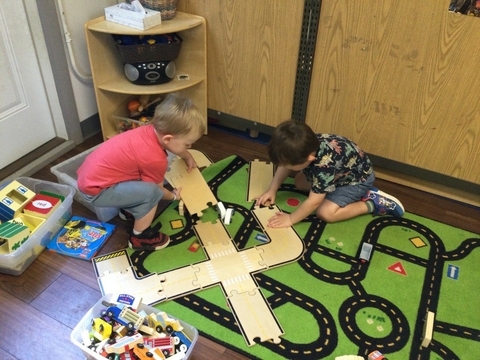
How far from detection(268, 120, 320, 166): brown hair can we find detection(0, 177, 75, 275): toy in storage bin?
0.78 meters

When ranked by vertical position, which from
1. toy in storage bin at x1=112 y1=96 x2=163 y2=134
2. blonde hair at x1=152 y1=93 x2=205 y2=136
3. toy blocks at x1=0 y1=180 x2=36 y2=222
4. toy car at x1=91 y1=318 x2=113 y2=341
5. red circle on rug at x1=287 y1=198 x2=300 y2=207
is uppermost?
blonde hair at x1=152 y1=93 x2=205 y2=136

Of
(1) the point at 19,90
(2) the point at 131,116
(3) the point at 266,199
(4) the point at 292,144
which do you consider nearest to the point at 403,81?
(4) the point at 292,144

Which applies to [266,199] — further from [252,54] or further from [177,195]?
[252,54]

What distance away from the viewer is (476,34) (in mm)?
1444

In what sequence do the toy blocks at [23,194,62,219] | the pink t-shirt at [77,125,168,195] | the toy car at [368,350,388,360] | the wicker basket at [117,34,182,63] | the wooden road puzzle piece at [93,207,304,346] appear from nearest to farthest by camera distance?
the toy car at [368,350,388,360], the wooden road puzzle piece at [93,207,304,346], the pink t-shirt at [77,125,168,195], the toy blocks at [23,194,62,219], the wicker basket at [117,34,182,63]

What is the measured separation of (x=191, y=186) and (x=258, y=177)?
317 millimetres

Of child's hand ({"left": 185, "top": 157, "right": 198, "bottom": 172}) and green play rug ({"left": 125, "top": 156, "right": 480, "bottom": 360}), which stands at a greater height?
child's hand ({"left": 185, "top": 157, "right": 198, "bottom": 172})

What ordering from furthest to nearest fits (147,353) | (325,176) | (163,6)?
(163,6), (325,176), (147,353)

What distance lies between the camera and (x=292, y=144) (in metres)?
1.38

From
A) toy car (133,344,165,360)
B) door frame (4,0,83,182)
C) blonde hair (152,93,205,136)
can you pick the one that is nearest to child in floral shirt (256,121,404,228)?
blonde hair (152,93,205,136)

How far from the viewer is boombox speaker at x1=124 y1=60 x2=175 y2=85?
1895 millimetres

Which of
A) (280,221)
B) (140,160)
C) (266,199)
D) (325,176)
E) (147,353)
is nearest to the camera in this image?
(147,353)

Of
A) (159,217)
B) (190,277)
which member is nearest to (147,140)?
(159,217)

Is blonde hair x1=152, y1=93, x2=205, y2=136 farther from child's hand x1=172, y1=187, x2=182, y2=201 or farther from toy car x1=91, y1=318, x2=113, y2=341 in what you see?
toy car x1=91, y1=318, x2=113, y2=341
